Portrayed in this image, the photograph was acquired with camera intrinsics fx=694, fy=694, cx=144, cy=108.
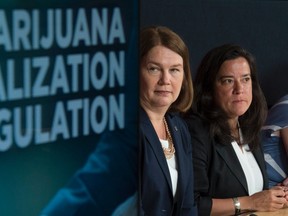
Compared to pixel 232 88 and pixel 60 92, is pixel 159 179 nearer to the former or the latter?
pixel 232 88

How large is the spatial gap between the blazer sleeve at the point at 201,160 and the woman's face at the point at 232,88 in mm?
131

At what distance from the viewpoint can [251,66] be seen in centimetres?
267

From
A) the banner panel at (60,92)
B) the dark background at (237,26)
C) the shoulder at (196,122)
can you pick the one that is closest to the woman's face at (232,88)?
the shoulder at (196,122)

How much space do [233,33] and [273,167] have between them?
1.03 meters

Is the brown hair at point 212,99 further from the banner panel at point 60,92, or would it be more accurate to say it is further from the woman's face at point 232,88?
the banner panel at point 60,92

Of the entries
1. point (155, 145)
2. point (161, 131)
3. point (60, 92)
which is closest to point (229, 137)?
point (161, 131)

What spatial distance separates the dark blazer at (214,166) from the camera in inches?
97.4

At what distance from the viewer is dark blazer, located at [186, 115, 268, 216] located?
247 cm

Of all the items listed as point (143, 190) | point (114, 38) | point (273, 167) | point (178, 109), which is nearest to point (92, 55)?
point (114, 38)

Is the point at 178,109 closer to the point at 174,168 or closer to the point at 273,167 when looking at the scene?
the point at 174,168

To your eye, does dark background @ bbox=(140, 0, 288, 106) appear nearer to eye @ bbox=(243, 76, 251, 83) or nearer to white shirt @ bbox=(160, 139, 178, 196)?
eye @ bbox=(243, 76, 251, 83)

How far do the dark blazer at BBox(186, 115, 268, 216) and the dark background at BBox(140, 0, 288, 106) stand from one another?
996 millimetres

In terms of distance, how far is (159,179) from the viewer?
202 centimetres

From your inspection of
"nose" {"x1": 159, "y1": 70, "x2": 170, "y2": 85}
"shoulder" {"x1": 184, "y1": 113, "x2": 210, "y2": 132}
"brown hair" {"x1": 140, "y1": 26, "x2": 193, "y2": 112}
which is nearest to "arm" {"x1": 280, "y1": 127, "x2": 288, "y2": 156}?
"shoulder" {"x1": 184, "y1": 113, "x2": 210, "y2": 132}
